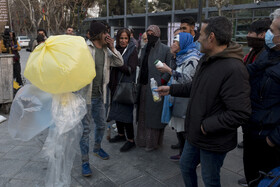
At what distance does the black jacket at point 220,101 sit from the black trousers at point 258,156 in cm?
35

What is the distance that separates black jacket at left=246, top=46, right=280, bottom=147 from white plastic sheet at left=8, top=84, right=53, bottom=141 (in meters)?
1.81

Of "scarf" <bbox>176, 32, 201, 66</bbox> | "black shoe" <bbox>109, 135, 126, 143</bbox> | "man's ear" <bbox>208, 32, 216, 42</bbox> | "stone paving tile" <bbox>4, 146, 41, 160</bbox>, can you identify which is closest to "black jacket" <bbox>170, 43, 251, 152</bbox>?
"man's ear" <bbox>208, 32, 216, 42</bbox>

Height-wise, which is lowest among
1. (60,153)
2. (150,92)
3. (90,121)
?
(60,153)

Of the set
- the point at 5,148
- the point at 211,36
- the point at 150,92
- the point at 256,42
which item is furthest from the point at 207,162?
the point at 5,148

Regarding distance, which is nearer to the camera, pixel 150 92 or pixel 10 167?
pixel 10 167

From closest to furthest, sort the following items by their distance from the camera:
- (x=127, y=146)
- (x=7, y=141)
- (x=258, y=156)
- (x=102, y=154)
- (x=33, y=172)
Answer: (x=258, y=156) → (x=33, y=172) → (x=102, y=154) → (x=127, y=146) → (x=7, y=141)

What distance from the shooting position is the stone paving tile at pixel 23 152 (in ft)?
11.4

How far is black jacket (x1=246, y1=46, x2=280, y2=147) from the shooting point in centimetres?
183

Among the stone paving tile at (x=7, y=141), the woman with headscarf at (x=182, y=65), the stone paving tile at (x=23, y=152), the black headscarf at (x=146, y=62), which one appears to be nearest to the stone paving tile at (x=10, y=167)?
the stone paving tile at (x=23, y=152)

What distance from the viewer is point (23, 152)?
3.61 m

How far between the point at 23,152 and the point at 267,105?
10.8 ft

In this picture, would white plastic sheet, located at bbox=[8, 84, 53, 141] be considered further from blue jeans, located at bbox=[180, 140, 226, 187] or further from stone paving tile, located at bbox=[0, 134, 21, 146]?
stone paving tile, located at bbox=[0, 134, 21, 146]

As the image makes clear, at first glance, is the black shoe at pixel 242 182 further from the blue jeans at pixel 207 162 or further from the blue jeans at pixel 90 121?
the blue jeans at pixel 90 121

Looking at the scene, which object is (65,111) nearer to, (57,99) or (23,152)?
(57,99)
